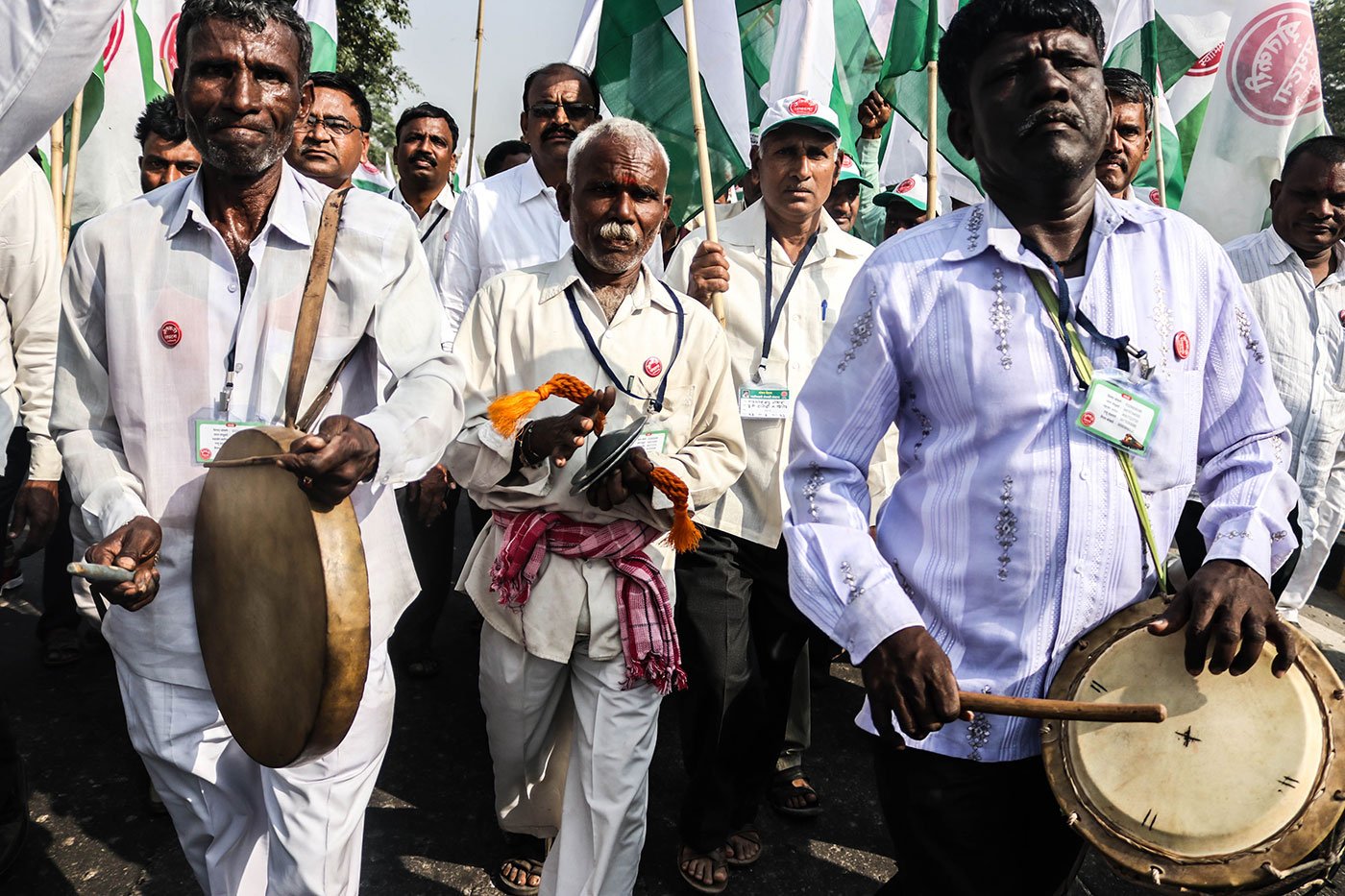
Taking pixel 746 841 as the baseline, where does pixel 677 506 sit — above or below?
above

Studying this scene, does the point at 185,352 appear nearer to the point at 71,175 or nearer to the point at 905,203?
the point at 71,175

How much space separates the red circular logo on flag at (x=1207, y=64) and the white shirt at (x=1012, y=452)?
531 cm

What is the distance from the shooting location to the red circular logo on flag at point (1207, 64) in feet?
21.2

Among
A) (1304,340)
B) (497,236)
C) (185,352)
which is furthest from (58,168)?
(1304,340)

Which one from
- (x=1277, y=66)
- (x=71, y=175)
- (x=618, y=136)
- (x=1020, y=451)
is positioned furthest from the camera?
(x=1277, y=66)

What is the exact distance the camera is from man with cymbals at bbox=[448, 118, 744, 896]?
2885 millimetres

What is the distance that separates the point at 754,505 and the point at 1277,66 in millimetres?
4398

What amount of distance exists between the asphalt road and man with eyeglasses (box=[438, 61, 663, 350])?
1.85m

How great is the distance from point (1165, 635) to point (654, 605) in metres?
1.45

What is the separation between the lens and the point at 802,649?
3.78m

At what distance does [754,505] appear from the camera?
11.9 feet

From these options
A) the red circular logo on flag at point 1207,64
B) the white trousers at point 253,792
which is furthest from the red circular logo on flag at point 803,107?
the red circular logo on flag at point 1207,64

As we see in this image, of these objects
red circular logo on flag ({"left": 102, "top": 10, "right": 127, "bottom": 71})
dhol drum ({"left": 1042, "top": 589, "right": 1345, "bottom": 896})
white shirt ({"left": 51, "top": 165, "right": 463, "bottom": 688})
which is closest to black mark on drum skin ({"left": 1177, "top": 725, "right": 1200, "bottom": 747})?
dhol drum ({"left": 1042, "top": 589, "right": 1345, "bottom": 896})

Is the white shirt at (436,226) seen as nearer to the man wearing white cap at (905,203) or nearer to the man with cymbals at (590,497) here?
the man with cymbals at (590,497)
